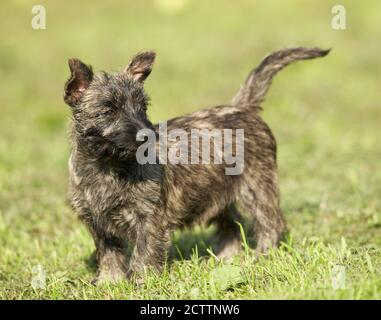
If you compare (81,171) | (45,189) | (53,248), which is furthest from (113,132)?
(45,189)

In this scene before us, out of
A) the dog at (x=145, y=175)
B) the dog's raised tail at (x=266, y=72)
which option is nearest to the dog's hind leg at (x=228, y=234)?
the dog at (x=145, y=175)

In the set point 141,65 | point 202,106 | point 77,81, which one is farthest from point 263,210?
point 202,106

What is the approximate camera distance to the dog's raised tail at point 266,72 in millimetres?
7254

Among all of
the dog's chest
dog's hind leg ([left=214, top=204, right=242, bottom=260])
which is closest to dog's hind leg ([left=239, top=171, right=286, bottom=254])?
dog's hind leg ([left=214, top=204, right=242, bottom=260])

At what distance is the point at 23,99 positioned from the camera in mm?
15250

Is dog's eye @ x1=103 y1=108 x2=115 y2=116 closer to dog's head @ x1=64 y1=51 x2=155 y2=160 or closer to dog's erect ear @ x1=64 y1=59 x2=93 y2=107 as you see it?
dog's head @ x1=64 y1=51 x2=155 y2=160

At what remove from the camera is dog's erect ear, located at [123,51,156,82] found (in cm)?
647

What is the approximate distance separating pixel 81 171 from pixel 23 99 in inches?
370

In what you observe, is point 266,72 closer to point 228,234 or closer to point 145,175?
point 228,234

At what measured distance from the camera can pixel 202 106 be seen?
14297mm

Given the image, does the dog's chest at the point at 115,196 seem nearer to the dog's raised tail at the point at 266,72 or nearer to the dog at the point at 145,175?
the dog at the point at 145,175

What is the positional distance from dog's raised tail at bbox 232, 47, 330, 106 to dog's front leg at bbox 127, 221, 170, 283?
1.92 m

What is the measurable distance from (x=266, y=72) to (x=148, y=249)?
2337 millimetres

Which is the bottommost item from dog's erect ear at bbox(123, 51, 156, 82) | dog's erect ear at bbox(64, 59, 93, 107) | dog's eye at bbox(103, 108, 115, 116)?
dog's eye at bbox(103, 108, 115, 116)
